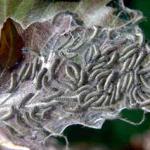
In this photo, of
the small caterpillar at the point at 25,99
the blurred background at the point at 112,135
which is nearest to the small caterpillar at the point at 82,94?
the small caterpillar at the point at 25,99

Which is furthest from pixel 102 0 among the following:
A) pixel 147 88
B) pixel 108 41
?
pixel 147 88

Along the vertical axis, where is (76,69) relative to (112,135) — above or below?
above

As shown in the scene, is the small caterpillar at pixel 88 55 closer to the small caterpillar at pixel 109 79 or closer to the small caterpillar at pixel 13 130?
the small caterpillar at pixel 109 79

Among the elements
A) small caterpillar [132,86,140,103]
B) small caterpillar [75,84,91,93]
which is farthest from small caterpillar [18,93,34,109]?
small caterpillar [132,86,140,103]

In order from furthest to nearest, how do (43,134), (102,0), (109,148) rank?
(109,148) → (43,134) → (102,0)

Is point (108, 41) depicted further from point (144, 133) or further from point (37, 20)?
point (144, 133)

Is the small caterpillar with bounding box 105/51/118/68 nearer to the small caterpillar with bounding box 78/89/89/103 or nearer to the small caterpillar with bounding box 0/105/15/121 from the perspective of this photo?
the small caterpillar with bounding box 78/89/89/103

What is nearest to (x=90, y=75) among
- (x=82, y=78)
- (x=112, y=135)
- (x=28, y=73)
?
(x=82, y=78)

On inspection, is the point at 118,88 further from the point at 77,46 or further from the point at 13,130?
the point at 13,130
